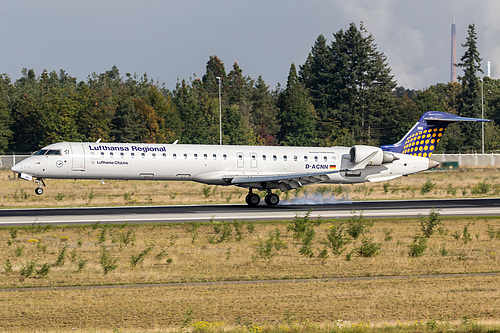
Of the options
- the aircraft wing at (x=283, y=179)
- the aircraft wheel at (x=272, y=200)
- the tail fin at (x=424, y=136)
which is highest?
the tail fin at (x=424, y=136)

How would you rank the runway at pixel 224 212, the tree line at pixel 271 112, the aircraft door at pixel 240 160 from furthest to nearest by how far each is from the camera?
the tree line at pixel 271 112 < the aircraft door at pixel 240 160 < the runway at pixel 224 212

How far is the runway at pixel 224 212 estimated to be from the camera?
27578 mm

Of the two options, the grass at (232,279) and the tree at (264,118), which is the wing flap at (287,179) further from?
the tree at (264,118)

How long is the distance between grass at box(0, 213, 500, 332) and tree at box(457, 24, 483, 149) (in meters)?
73.5

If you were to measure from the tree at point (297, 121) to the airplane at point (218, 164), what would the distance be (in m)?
54.4

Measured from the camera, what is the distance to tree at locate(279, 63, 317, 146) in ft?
303

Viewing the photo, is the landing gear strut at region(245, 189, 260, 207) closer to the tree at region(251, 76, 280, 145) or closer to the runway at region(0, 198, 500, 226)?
the runway at region(0, 198, 500, 226)

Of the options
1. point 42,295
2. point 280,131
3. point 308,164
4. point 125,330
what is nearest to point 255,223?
point 308,164

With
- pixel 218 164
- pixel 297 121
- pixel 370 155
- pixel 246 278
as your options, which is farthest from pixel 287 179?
pixel 297 121

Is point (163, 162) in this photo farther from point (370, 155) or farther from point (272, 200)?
point (370, 155)

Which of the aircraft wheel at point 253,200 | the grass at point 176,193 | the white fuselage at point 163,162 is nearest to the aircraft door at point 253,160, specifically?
the white fuselage at point 163,162

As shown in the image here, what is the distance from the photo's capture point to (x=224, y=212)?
3097 cm

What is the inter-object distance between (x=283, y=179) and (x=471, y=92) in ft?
246

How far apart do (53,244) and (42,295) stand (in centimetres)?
786
